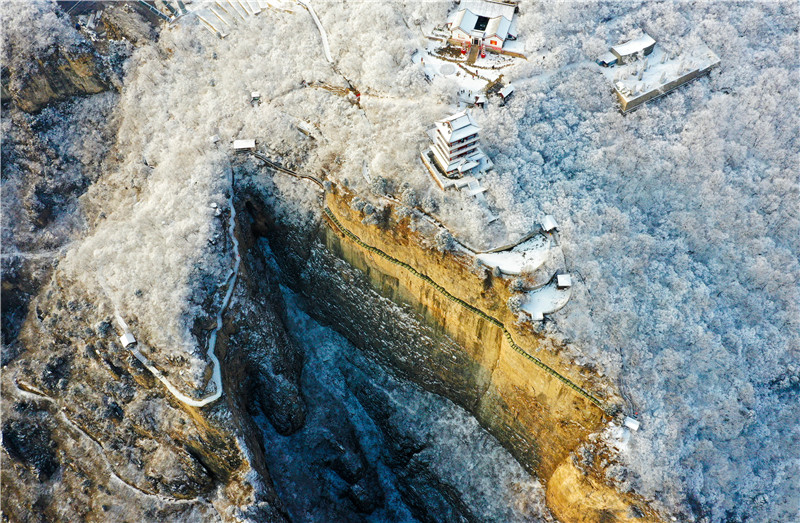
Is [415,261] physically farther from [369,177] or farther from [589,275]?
[589,275]

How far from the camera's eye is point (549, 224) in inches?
1455

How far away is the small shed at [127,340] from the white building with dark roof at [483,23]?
Result: 3555cm

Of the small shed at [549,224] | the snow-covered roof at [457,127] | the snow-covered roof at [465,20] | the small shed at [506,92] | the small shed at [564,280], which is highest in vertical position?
the snow-covered roof at [465,20]

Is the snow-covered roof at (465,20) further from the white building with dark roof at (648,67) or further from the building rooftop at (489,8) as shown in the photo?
the white building with dark roof at (648,67)

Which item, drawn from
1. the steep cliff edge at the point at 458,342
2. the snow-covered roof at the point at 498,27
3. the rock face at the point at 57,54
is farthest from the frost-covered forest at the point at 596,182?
the steep cliff edge at the point at 458,342

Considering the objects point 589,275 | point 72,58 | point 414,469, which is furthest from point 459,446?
point 72,58

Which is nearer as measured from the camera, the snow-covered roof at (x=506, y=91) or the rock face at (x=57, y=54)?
the snow-covered roof at (x=506, y=91)

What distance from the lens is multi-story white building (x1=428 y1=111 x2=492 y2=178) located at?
35.5 meters

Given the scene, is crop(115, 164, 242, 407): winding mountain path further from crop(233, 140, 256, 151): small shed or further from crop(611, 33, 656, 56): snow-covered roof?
crop(611, 33, 656, 56): snow-covered roof

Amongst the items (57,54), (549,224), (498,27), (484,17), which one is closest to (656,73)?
(498,27)

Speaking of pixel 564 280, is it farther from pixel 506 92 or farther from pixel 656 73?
pixel 656 73

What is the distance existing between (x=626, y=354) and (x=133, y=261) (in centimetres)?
3669

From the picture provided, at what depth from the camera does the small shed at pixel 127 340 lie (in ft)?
126

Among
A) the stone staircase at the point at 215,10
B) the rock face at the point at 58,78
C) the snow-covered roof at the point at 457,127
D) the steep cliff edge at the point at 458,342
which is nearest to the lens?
the snow-covered roof at the point at 457,127
